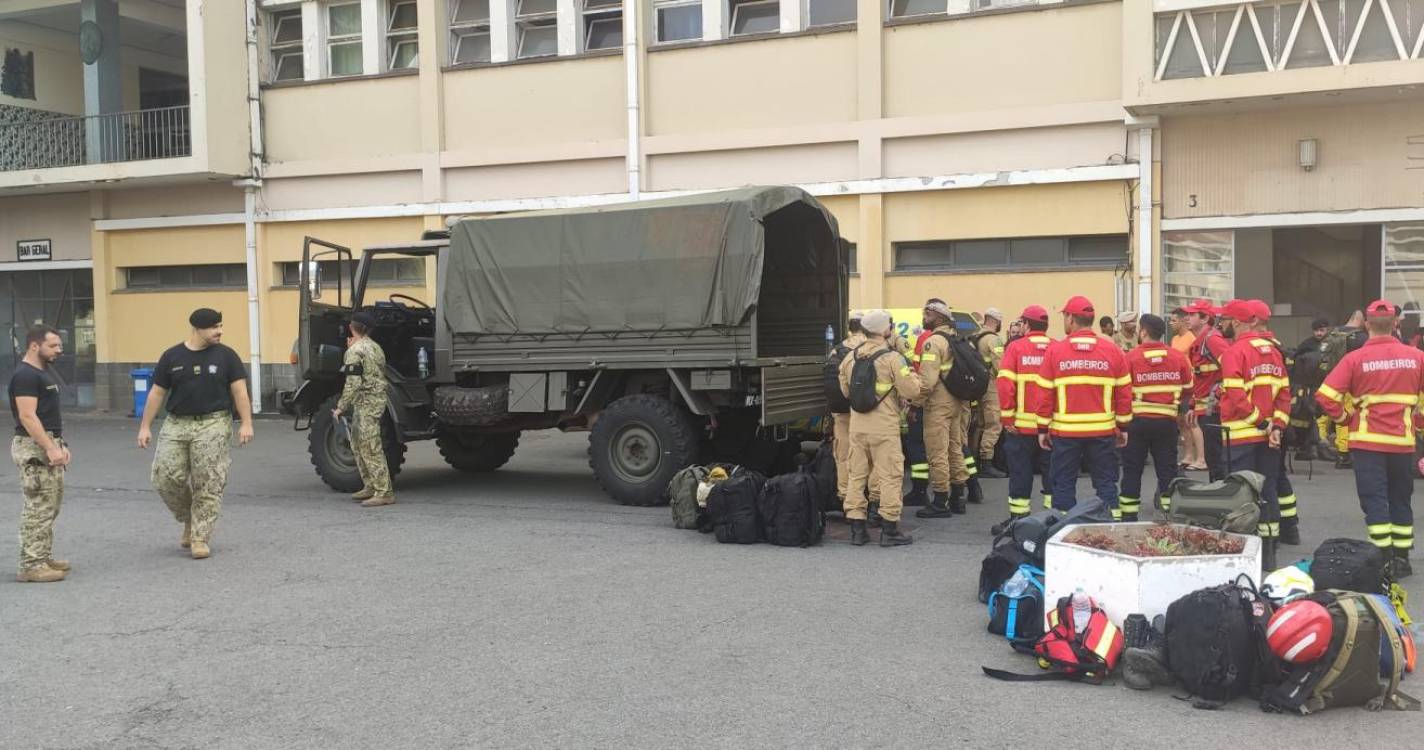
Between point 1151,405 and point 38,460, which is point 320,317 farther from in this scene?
point 1151,405

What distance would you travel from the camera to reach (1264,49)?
46.4ft

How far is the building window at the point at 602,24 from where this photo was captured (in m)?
18.8

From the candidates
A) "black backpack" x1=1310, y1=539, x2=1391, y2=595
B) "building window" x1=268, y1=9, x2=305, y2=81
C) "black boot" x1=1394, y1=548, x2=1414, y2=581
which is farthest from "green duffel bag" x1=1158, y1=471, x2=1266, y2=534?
"building window" x1=268, y1=9, x2=305, y2=81

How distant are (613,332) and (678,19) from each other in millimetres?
9499

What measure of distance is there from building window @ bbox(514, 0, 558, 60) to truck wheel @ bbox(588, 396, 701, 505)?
35.1ft

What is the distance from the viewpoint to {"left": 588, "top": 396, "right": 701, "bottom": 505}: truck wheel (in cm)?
1013

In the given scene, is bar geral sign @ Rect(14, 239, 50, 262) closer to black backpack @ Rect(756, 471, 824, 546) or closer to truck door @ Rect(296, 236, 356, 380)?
truck door @ Rect(296, 236, 356, 380)

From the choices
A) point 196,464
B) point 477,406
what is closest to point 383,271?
point 477,406

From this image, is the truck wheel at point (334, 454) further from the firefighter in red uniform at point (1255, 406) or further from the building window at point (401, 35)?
the building window at point (401, 35)

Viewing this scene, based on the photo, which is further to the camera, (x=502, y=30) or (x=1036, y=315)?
(x=502, y=30)

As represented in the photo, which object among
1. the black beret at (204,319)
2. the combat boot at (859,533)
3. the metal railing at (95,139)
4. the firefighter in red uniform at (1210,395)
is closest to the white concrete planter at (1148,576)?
the combat boot at (859,533)

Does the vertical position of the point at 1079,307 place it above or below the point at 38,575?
above

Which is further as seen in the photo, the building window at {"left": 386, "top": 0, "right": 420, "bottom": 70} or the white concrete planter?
the building window at {"left": 386, "top": 0, "right": 420, "bottom": 70}

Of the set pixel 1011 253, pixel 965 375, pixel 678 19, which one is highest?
pixel 678 19
